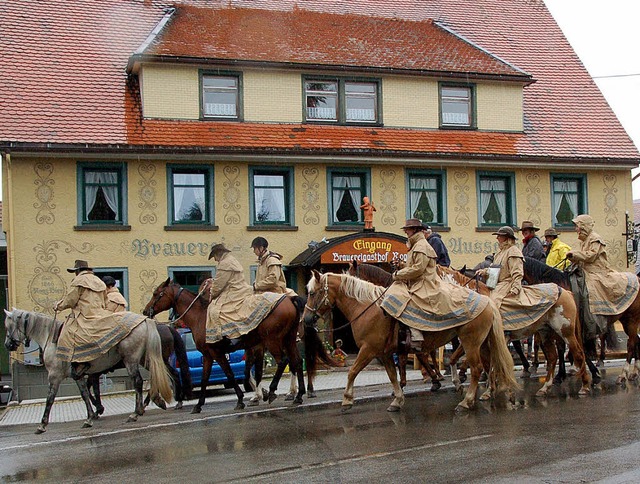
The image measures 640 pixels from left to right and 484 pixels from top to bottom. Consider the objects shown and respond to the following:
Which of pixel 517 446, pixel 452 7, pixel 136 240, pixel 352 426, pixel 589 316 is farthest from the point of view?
pixel 452 7

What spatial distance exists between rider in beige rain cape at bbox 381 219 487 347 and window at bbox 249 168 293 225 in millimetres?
11692

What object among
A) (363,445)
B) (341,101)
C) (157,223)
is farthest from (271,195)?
(363,445)

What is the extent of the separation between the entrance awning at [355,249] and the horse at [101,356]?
8.75m

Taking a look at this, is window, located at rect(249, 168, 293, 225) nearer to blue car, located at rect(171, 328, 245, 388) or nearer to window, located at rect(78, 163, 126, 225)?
window, located at rect(78, 163, 126, 225)

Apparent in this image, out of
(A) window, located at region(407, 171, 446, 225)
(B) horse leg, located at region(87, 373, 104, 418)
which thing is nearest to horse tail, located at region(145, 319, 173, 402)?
(B) horse leg, located at region(87, 373, 104, 418)

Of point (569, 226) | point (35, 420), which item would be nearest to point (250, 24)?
point (569, 226)

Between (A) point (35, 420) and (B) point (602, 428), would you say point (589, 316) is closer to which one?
(B) point (602, 428)

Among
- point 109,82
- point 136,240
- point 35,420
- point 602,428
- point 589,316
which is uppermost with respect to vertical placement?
point 109,82

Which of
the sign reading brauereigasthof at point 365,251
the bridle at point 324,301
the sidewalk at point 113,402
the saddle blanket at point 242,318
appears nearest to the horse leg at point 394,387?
the bridle at point 324,301

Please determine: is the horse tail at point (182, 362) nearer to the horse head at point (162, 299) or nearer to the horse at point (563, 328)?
the horse head at point (162, 299)

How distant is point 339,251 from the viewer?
22.6m

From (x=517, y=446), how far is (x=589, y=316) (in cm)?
564

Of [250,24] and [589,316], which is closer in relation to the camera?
[589,316]

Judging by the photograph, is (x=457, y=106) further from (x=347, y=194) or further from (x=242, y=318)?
(x=242, y=318)
